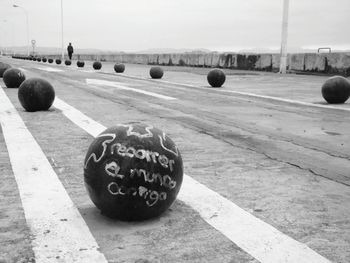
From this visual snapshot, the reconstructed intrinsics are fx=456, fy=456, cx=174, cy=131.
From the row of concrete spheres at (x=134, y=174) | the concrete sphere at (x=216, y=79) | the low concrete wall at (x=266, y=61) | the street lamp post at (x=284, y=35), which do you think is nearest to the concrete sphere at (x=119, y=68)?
the low concrete wall at (x=266, y=61)

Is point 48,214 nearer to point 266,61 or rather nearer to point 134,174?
point 134,174

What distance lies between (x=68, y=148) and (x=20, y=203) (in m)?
2.51

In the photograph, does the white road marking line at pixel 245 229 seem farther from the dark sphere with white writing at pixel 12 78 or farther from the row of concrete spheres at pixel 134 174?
the dark sphere with white writing at pixel 12 78

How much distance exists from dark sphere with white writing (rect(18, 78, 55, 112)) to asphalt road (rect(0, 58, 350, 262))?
11.5 inches

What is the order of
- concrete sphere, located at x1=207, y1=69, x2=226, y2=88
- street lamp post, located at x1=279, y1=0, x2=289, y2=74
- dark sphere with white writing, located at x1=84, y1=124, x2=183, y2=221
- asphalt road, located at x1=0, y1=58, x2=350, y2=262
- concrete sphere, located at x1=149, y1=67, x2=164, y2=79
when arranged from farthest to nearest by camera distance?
street lamp post, located at x1=279, y1=0, x2=289, y2=74, concrete sphere, located at x1=149, y1=67, x2=164, y2=79, concrete sphere, located at x1=207, y1=69, x2=226, y2=88, dark sphere with white writing, located at x1=84, y1=124, x2=183, y2=221, asphalt road, located at x1=0, y1=58, x2=350, y2=262

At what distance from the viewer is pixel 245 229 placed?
3691 millimetres

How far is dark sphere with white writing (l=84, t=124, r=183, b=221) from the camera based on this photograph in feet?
11.8

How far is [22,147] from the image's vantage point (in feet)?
22.5

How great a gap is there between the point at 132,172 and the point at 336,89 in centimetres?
1103

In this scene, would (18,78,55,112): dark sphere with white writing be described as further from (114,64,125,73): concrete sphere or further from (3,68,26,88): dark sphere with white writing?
(114,64,125,73): concrete sphere

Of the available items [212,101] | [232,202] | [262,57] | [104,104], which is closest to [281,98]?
[212,101]

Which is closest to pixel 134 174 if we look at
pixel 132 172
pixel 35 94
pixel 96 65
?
pixel 132 172

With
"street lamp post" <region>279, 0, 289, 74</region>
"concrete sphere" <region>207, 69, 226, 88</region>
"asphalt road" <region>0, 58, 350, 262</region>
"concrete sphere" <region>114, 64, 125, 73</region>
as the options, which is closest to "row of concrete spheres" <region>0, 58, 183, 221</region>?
"asphalt road" <region>0, 58, 350, 262</region>

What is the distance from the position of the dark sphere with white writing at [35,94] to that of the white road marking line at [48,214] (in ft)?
12.6
